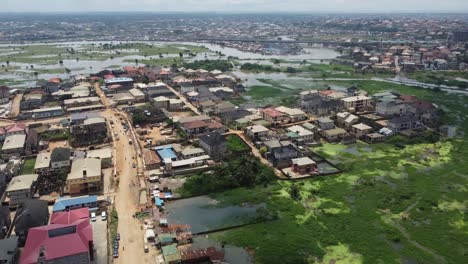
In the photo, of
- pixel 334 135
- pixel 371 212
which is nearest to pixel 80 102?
pixel 334 135

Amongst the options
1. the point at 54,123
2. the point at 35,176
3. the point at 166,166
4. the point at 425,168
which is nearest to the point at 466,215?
the point at 425,168

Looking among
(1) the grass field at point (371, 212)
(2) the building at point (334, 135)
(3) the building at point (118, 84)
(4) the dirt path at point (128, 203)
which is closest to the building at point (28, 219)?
(4) the dirt path at point (128, 203)

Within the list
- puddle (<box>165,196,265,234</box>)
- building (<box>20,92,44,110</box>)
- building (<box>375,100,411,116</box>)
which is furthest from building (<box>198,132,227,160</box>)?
building (<box>20,92,44,110</box>)

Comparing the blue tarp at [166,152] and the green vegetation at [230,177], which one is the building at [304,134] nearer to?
the green vegetation at [230,177]

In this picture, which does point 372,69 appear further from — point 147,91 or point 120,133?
point 120,133

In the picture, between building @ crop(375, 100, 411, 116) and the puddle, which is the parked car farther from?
building @ crop(375, 100, 411, 116)

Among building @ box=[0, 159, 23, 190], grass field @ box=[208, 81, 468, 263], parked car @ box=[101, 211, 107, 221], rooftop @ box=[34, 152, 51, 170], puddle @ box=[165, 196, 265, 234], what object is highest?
rooftop @ box=[34, 152, 51, 170]

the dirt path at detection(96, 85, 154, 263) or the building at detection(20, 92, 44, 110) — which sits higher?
the building at detection(20, 92, 44, 110)
